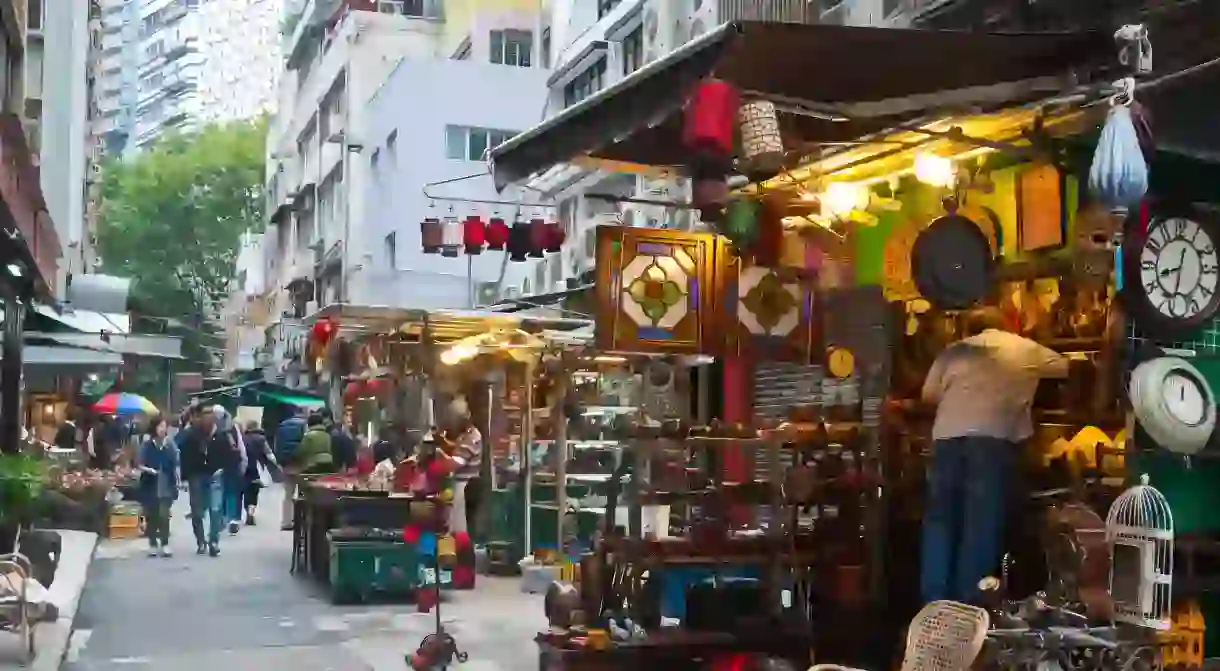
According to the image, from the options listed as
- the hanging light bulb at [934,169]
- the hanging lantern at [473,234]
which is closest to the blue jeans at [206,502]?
the hanging lantern at [473,234]

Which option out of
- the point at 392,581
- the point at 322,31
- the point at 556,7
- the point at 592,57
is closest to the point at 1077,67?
the point at 392,581

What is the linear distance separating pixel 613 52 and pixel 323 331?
9.97m

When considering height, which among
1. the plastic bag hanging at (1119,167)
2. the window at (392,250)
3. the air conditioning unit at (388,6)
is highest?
the air conditioning unit at (388,6)

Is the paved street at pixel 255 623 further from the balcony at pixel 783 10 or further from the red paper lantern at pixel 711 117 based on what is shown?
the balcony at pixel 783 10

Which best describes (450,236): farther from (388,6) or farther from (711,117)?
(388,6)

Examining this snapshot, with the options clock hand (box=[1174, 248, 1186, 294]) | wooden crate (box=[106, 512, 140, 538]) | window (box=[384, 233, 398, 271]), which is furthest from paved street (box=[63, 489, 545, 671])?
window (box=[384, 233, 398, 271])

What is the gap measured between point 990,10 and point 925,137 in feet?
8.48

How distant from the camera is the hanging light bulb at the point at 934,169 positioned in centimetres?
736

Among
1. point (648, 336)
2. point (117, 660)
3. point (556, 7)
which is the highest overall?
point (556, 7)

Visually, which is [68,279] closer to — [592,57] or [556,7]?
[556,7]

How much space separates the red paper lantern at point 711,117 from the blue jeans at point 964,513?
8.09ft

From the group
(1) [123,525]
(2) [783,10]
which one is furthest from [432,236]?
(1) [123,525]

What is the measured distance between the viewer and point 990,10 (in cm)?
909

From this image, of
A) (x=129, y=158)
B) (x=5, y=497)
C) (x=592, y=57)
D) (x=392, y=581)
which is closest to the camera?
(x=5, y=497)
